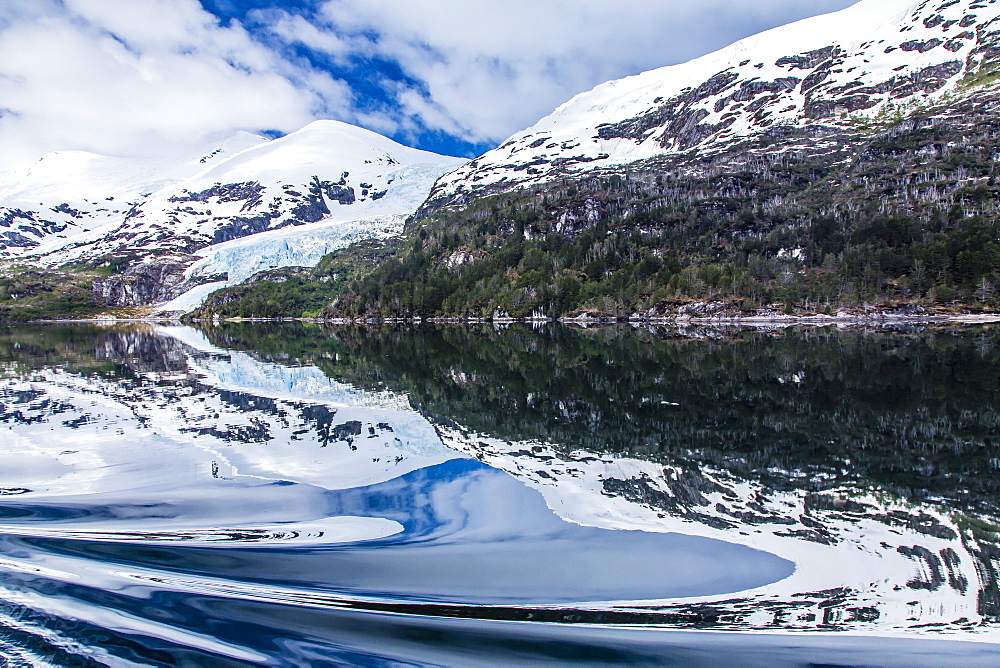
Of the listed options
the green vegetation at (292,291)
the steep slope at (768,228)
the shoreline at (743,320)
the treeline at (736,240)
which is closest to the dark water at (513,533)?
the shoreline at (743,320)

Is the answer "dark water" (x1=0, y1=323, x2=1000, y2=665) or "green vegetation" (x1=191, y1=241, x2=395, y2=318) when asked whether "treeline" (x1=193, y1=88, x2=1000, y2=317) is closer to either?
"green vegetation" (x1=191, y1=241, x2=395, y2=318)

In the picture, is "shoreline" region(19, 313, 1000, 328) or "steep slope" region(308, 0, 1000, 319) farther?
"steep slope" region(308, 0, 1000, 319)

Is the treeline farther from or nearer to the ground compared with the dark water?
farther from the ground

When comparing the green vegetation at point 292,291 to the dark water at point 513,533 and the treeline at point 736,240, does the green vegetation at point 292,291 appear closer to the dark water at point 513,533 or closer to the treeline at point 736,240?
the treeline at point 736,240

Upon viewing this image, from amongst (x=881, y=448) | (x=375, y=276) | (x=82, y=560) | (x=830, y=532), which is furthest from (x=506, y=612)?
(x=375, y=276)

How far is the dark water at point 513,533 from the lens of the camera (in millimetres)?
5383

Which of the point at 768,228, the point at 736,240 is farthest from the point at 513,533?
the point at 768,228

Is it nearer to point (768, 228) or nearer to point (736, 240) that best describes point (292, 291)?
point (736, 240)

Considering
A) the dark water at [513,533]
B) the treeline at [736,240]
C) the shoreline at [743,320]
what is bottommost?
the dark water at [513,533]

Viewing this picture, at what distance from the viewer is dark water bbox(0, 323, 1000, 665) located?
212 inches

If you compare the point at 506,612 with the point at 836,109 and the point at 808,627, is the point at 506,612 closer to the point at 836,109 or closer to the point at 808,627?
the point at 808,627

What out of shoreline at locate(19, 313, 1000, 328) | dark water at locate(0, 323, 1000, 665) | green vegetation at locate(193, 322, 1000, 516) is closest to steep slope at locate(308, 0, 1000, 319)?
shoreline at locate(19, 313, 1000, 328)

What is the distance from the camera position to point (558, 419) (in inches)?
629

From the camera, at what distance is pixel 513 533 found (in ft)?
26.4
